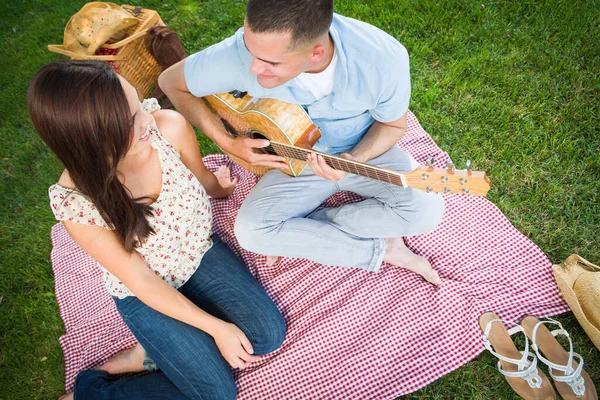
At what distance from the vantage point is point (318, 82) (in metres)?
2.41

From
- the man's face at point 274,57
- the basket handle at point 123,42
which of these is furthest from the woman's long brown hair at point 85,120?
the basket handle at point 123,42

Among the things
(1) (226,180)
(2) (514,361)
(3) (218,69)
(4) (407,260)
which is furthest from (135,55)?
(2) (514,361)

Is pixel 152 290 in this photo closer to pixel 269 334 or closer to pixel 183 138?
pixel 269 334

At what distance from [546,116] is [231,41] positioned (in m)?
2.29

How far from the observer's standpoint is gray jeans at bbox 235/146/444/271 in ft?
8.50

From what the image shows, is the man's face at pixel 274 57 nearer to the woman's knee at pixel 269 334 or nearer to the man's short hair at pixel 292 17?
the man's short hair at pixel 292 17

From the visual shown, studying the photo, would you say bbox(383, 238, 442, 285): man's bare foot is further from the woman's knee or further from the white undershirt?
the white undershirt

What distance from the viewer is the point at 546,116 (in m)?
3.27

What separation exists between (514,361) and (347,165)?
1.31 m

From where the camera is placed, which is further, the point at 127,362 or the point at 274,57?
the point at 127,362

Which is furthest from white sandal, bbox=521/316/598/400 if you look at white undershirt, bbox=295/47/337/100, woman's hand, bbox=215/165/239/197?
woman's hand, bbox=215/165/239/197

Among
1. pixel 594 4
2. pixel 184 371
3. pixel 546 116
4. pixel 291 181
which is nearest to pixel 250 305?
pixel 184 371

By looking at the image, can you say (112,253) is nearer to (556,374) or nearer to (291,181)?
(291,181)

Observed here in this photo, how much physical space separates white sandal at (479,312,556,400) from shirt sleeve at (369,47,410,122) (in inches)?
48.3
